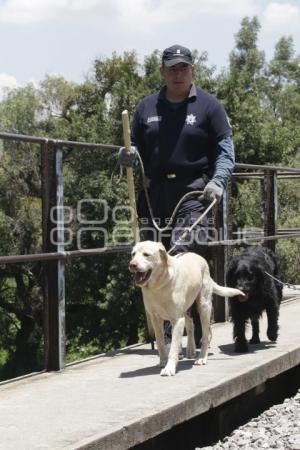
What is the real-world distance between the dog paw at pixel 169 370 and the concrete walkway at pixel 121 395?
0.05 m

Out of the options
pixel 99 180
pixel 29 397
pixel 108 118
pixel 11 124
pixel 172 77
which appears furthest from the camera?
pixel 11 124

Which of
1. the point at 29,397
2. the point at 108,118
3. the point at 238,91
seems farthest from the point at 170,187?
the point at 238,91

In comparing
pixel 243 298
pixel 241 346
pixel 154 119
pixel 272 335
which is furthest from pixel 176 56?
pixel 272 335

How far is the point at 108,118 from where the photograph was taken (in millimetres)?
32094

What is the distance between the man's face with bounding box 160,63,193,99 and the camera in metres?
5.55

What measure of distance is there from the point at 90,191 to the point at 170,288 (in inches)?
617

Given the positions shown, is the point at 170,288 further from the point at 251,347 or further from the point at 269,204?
the point at 269,204

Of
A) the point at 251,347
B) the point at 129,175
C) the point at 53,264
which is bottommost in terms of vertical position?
the point at 251,347

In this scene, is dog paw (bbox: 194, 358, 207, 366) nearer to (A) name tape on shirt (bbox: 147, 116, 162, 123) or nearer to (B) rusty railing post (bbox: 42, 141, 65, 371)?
(B) rusty railing post (bbox: 42, 141, 65, 371)

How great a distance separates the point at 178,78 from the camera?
18.3ft

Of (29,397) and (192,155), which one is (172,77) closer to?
(192,155)

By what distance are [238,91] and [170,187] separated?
29058 millimetres

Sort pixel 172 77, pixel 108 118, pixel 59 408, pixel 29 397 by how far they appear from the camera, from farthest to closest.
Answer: pixel 108 118 → pixel 172 77 → pixel 29 397 → pixel 59 408

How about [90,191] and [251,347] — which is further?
[90,191]
